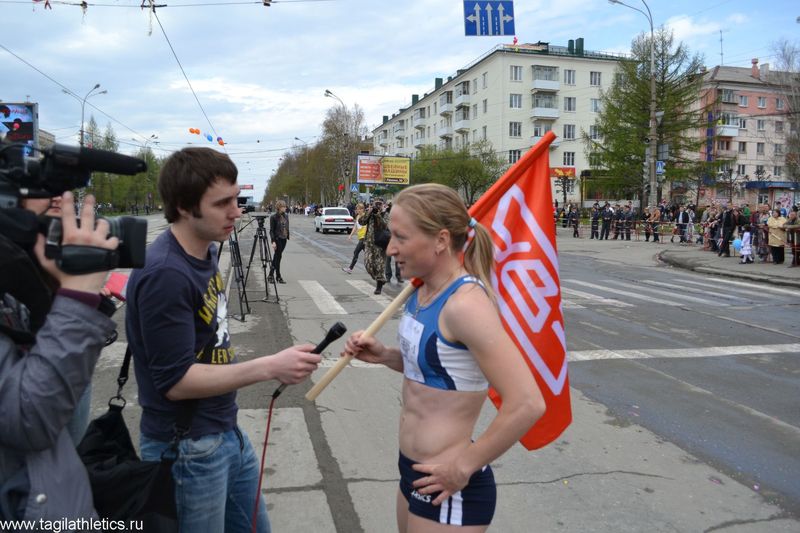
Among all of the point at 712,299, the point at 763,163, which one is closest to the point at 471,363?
the point at 712,299

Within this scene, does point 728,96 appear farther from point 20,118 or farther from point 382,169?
point 20,118

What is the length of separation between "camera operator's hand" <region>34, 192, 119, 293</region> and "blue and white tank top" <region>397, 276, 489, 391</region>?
0.98m

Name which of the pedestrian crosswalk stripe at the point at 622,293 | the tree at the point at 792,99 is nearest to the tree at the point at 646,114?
the tree at the point at 792,99

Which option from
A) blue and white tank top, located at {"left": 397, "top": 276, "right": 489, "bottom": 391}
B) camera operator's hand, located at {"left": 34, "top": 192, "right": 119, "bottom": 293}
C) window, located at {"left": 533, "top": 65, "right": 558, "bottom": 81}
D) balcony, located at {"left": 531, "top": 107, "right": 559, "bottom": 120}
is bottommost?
blue and white tank top, located at {"left": 397, "top": 276, "right": 489, "bottom": 391}

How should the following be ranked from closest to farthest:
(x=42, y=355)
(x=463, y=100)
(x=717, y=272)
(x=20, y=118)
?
(x=42, y=355), (x=717, y=272), (x=20, y=118), (x=463, y=100)

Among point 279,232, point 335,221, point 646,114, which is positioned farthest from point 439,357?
point 646,114

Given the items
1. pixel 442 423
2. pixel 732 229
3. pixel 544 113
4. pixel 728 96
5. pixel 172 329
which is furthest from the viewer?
pixel 728 96

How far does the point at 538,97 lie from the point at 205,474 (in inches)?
2917

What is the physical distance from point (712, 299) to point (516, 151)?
60028 mm

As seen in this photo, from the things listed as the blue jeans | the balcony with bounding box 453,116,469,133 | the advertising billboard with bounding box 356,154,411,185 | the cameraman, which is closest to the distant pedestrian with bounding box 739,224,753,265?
the blue jeans

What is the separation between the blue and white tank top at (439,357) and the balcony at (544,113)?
2843 inches

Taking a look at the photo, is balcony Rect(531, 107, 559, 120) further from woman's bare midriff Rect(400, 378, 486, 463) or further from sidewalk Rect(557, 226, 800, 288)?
woman's bare midriff Rect(400, 378, 486, 463)

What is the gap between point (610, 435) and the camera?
4.72m

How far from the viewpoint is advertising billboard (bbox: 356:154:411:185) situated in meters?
61.2
